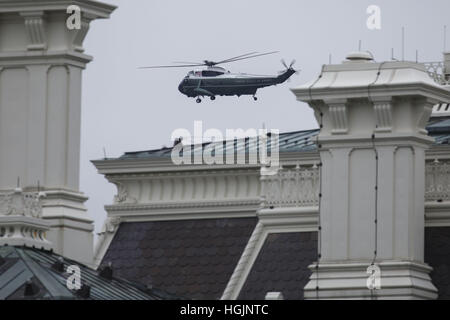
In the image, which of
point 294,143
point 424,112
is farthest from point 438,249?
point 294,143

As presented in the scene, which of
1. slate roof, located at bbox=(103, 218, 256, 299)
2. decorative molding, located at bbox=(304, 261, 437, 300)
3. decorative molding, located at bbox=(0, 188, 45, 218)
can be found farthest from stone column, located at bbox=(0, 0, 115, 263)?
slate roof, located at bbox=(103, 218, 256, 299)

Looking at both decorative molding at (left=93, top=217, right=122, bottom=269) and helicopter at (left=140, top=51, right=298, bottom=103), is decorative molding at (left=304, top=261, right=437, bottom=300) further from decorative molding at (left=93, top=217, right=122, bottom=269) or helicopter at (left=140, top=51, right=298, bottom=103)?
helicopter at (left=140, top=51, right=298, bottom=103)

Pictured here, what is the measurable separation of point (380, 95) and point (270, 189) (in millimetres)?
5917

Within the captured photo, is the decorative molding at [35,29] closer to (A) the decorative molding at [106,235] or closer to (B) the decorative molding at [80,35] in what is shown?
(B) the decorative molding at [80,35]

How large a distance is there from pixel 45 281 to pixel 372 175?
11579 mm

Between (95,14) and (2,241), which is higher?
(95,14)

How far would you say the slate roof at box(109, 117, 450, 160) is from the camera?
10638 centimetres

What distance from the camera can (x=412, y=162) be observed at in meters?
98.1

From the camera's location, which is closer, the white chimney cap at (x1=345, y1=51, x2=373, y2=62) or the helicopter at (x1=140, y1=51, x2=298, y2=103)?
the white chimney cap at (x1=345, y1=51, x2=373, y2=62)

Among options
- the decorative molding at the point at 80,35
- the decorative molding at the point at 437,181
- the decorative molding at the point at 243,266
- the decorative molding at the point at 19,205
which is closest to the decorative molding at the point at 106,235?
the decorative molding at the point at 243,266

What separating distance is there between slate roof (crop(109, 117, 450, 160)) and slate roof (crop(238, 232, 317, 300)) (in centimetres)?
542
